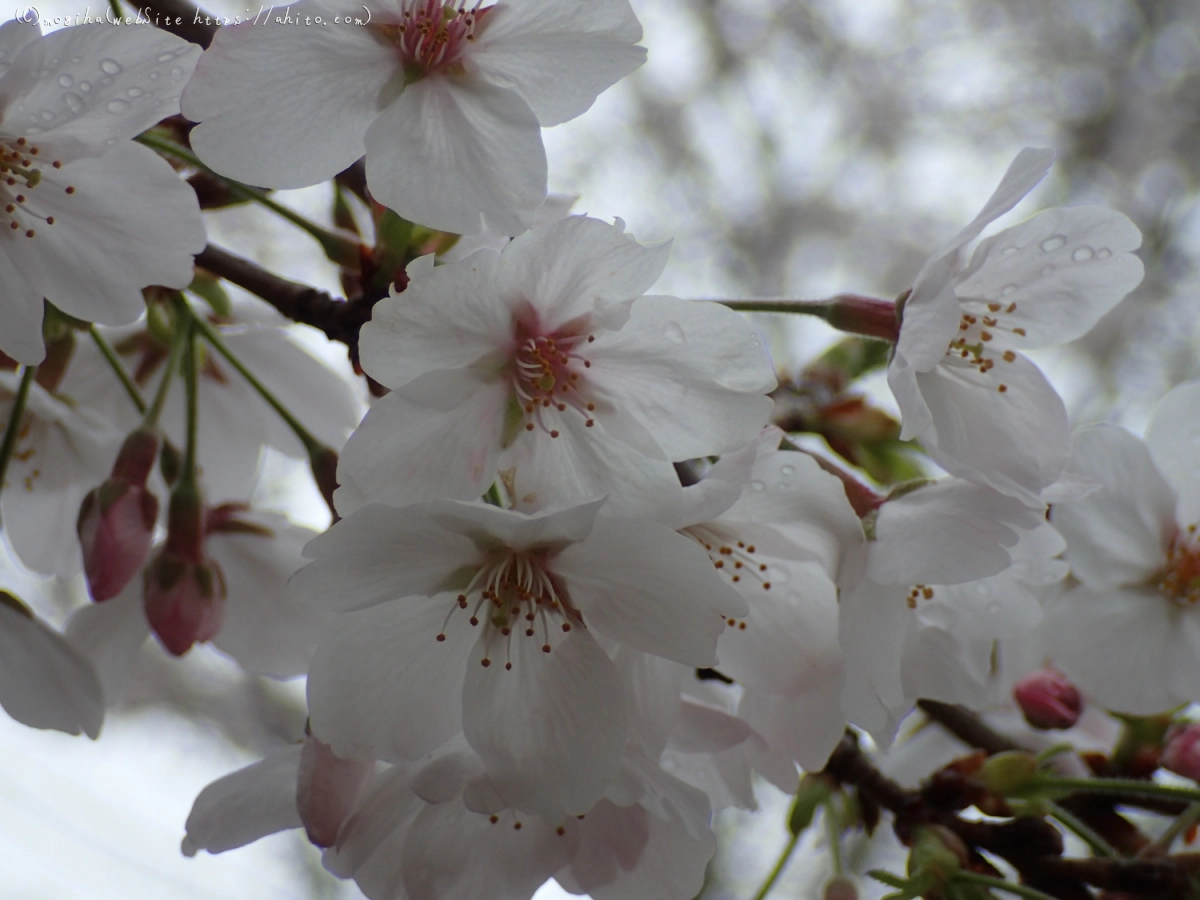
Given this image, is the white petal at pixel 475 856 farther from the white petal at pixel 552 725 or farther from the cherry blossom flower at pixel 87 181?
the cherry blossom flower at pixel 87 181

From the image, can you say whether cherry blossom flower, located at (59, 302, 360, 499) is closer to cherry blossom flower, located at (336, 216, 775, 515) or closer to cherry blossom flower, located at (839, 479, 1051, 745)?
cherry blossom flower, located at (336, 216, 775, 515)

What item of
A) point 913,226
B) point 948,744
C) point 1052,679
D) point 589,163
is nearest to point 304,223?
point 1052,679

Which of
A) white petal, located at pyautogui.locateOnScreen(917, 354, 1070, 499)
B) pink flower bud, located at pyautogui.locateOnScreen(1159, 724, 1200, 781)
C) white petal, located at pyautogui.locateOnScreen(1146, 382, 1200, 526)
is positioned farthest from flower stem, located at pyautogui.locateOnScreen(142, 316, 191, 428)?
pink flower bud, located at pyautogui.locateOnScreen(1159, 724, 1200, 781)

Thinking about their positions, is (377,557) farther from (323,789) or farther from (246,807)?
(246,807)

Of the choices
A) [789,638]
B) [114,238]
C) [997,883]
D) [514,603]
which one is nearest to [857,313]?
[789,638]

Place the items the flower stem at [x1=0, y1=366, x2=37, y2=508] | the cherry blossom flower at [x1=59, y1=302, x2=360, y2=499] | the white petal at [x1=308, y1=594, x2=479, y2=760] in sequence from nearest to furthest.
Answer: the white petal at [x1=308, y1=594, x2=479, y2=760] < the flower stem at [x1=0, y1=366, x2=37, y2=508] < the cherry blossom flower at [x1=59, y1=302, x2=360, y2=499]

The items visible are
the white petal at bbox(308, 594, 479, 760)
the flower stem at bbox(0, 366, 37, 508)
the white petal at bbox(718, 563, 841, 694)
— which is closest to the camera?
the white petal at bbox(308, 594, 479, 760)

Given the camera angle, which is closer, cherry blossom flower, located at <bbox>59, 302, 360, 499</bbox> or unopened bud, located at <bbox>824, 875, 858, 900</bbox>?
unopened bud, located at <bbox>824, 875, 858, 900</bbox>
